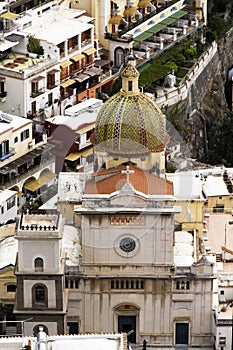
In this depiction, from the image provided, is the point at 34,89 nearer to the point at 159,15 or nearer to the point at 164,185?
the point at 159,15

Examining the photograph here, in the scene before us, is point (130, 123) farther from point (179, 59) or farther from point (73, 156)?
point (179, 59)

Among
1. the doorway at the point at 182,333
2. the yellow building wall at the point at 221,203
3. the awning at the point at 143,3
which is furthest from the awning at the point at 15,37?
the doorway at the point at 182,333

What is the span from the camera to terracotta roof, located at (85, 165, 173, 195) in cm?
6028

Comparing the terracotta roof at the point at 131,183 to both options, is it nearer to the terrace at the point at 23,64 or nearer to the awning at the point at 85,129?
the awning at the point at 85,129

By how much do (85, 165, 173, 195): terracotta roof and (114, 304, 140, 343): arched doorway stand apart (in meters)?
4.50

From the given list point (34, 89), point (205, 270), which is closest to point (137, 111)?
point (205, 270)

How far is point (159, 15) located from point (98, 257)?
30.7m

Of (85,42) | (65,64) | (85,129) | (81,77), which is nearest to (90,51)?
(85,42)

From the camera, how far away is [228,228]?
219ft

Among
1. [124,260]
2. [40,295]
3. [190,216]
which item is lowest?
[40,295]

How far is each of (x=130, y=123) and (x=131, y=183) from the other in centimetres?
238

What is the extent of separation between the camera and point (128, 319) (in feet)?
203

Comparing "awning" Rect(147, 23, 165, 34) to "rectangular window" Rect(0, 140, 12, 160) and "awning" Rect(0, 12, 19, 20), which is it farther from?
"rectangular window" Rect(0, 140, 12, 160)

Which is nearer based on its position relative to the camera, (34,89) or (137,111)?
(137,111)
